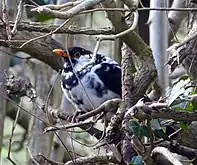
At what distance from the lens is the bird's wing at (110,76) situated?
1615mm

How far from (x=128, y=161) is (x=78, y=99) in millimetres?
507

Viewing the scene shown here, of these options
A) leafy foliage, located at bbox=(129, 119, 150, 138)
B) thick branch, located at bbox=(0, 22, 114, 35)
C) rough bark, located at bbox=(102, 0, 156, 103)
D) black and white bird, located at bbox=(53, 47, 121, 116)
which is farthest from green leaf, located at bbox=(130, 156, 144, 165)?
black and white bird, located at bbox=(53, 47, 121, 116)

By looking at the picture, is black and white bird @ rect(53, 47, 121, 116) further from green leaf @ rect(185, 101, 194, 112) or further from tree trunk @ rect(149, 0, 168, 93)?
green leaf @ rect(185, 101, 194, 112)

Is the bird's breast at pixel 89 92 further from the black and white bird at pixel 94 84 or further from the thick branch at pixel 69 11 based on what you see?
the thick branch at pixel 69 11

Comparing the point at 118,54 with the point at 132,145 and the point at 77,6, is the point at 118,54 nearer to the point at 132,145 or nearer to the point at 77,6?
the point at 132,145

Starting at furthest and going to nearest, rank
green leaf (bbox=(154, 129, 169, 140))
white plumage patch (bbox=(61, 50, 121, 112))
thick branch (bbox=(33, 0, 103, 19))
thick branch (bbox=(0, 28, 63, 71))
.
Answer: white plumage patch (bbox=(61, 50, 121, 112)), thick branch (bbox=(0, 28, 63, 71)), green leaf (bbox=(154, 129, 169, 140)), thick branch (bbox=(33, 0, 103, 19))

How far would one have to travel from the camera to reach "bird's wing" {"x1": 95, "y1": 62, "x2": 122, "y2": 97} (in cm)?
162

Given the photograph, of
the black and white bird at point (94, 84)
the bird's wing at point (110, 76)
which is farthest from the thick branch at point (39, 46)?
the bird's wing at point (110, 76)

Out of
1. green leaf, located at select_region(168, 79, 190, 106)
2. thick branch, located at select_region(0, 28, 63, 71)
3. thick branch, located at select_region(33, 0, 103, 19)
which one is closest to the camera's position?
thick branch, located at select_region(33, 0, 103, 19)

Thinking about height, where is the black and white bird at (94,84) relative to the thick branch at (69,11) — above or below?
below

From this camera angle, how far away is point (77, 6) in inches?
38.8

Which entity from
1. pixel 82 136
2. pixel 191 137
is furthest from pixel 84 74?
pixel 82 136

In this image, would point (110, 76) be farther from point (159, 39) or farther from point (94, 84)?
point (159, 39)

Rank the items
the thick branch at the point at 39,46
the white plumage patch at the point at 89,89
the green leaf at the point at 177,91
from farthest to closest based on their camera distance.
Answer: the white plumage patch at the point at 89,89, the thick branch at the point at 39,46, the green leaf at the point at 177,91
